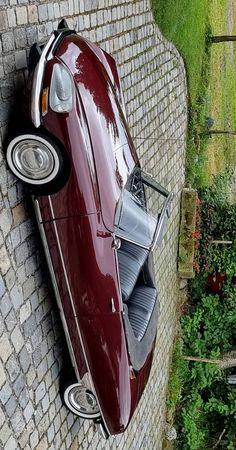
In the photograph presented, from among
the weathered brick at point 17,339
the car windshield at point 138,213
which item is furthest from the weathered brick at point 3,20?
the weathered brick at point 17,339

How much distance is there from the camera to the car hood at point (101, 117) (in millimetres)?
5102

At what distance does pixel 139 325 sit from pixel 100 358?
2.34 feet

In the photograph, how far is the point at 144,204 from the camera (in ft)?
19.4

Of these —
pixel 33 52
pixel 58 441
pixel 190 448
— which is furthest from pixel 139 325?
pixel 190 448

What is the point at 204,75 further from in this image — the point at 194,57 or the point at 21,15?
the point at 21,15

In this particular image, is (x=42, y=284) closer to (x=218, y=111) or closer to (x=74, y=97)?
(x=74, y=97)

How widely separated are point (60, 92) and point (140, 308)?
2.19 metres

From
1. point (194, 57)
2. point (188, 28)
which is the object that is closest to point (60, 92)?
point (188, 28)

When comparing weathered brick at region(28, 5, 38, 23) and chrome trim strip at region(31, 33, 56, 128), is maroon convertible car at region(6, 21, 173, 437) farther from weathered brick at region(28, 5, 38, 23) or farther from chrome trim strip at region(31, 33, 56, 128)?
weathered brick at region(28, 5, 38, 23)

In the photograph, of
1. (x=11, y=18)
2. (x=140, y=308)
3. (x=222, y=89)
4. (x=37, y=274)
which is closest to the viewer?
(x=11, y=18)

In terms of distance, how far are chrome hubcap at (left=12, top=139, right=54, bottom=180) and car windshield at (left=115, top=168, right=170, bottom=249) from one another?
72cm

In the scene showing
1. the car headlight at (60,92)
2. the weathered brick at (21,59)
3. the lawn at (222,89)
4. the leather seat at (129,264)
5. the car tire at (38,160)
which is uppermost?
the weathered brick at (21,59)

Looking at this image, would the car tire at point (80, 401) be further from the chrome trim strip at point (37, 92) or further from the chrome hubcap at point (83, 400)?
the chrome trim strip at point (37, 92)

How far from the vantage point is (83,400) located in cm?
585
